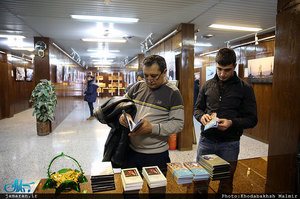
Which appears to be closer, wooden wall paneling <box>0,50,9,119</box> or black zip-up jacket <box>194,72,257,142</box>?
black zip-up jacket <box>194,72,257,142</box>

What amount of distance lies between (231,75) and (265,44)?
468 cm

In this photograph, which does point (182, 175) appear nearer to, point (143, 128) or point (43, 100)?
point (143, 128)

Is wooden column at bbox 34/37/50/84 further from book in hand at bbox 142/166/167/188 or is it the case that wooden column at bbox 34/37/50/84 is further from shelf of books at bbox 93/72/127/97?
shelf of books at bbox 93/72/127/97

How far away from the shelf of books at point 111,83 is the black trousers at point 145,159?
18.4m

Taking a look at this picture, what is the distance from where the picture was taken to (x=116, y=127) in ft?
5.54

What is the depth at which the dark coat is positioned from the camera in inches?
63.9

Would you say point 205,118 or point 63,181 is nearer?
point 63,181

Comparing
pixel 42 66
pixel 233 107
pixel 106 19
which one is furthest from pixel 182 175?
pixel 42 66

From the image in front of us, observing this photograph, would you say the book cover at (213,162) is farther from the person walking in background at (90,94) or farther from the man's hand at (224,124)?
the person walking in background at (90,94)

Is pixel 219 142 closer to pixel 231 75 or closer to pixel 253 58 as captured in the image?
pixel 231 75

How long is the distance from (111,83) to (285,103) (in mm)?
19434

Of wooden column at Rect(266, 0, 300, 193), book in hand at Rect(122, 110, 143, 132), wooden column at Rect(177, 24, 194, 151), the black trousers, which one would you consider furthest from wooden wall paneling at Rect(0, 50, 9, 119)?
wooden column at Rect(266, 0, 300, 193)

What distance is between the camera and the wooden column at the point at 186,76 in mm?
4613

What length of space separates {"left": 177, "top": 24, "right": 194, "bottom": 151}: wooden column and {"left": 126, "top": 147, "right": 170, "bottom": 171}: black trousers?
2981mm
